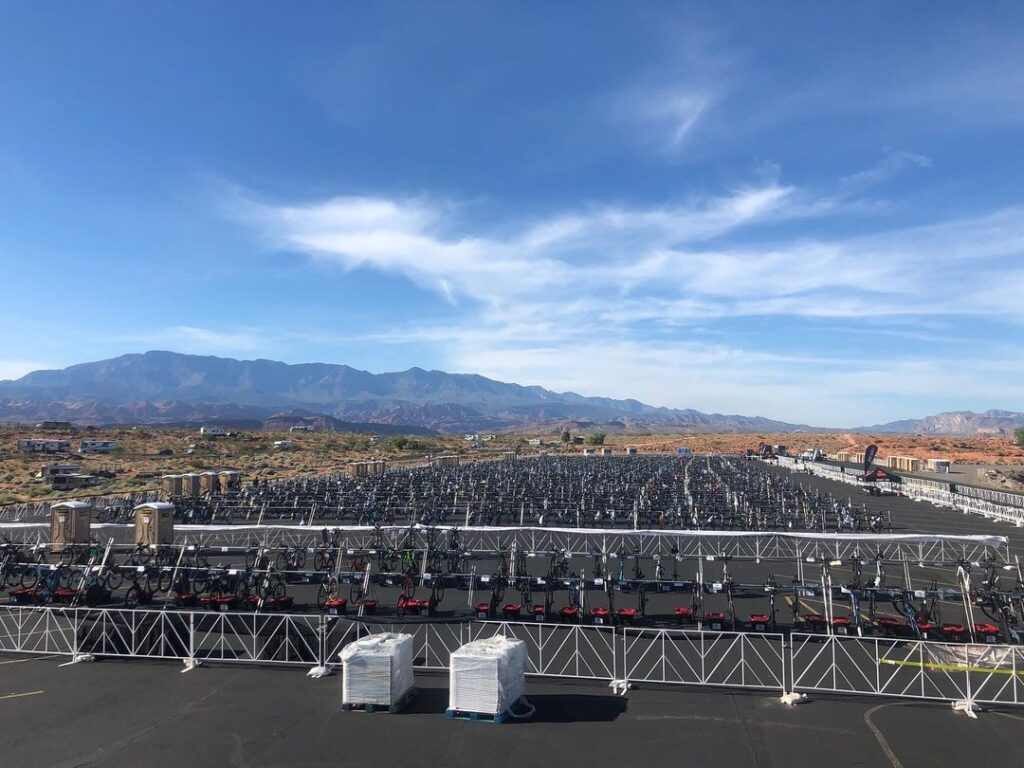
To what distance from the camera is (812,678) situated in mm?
14258

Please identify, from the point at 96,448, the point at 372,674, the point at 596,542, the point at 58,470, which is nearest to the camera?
the point at 372,674

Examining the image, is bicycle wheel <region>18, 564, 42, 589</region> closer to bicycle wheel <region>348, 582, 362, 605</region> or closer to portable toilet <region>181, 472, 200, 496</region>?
bicycle wheel <region>348, 582, 362, 605</region>

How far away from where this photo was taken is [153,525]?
2603 cm

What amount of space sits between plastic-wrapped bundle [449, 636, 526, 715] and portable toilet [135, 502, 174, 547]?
59.7 feet

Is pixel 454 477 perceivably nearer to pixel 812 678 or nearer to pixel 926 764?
pixel 812 678

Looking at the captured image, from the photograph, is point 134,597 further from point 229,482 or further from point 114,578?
point 229,482

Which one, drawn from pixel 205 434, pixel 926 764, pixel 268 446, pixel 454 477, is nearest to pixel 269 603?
pixel 926 764

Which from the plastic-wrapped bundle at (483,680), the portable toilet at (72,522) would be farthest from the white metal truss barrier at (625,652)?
the portable toilet at (72,522)

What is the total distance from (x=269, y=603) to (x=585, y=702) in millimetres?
10423

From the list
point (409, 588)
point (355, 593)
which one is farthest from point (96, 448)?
point (409, 588)

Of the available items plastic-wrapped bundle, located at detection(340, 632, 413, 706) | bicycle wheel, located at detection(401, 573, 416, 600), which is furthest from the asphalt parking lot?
bicycle wheel, located at detection(401, 573, 416, 600)

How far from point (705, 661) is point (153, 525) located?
2088 cm

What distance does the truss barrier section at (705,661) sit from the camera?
553 inches

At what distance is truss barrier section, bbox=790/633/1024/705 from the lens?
1317 centimetres
